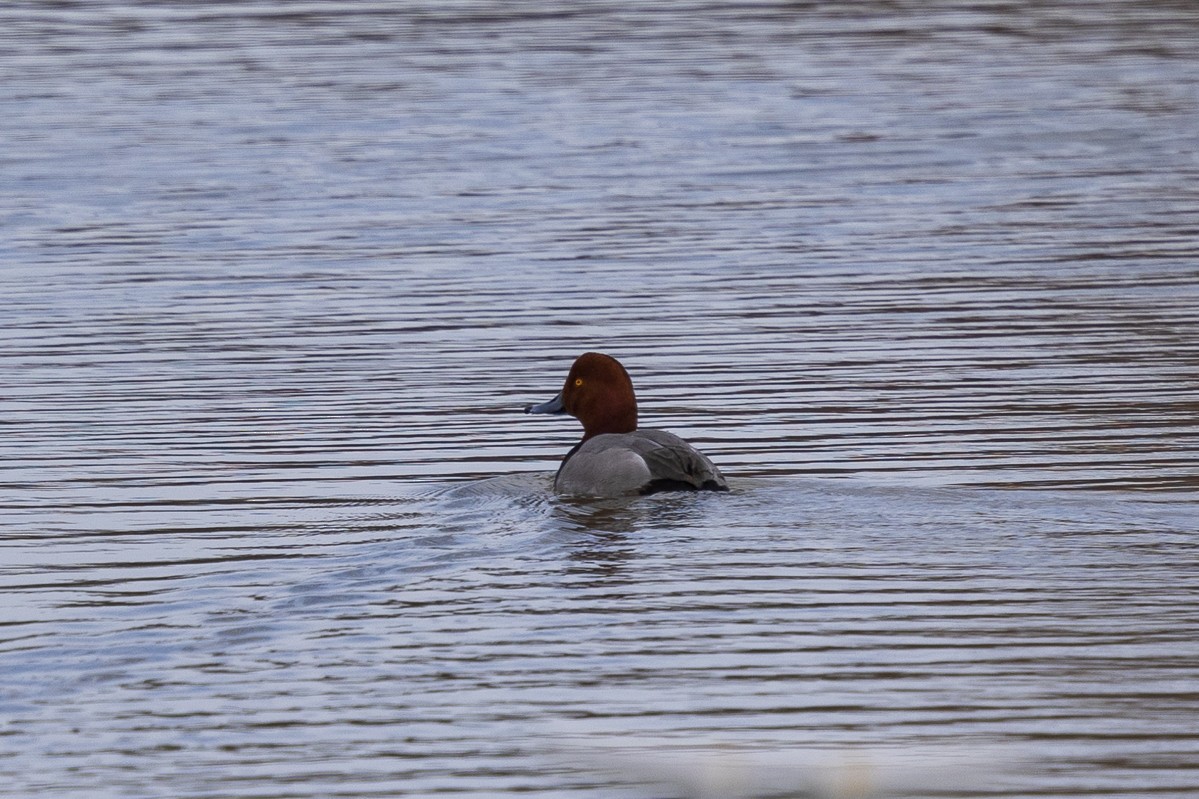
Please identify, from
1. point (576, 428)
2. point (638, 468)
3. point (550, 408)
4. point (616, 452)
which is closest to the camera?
point (638, 468)

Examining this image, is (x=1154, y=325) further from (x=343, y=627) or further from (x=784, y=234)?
(x=343, y=627)

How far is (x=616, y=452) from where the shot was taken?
952 centimetres

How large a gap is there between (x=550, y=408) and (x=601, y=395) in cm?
40

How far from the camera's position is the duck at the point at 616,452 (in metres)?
9.30

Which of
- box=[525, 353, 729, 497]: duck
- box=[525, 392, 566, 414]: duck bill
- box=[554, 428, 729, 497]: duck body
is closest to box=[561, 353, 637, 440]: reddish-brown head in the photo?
box=[525, 353, 729, 497]: duck

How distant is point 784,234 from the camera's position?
55.2 feet

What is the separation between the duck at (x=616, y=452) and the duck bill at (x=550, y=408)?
0.33 ft

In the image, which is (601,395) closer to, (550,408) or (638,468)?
(550,408)

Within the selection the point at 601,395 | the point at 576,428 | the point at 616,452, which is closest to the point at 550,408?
the point at 601,395

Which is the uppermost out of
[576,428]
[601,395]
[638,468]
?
[601,395]

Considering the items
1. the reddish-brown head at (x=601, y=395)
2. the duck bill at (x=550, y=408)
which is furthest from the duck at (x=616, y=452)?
the duck bill at (x=550, y=408)

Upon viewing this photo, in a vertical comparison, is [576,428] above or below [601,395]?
below

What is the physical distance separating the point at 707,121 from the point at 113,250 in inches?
310

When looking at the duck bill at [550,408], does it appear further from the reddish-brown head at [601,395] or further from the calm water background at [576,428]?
the calm water background at [576,428]
